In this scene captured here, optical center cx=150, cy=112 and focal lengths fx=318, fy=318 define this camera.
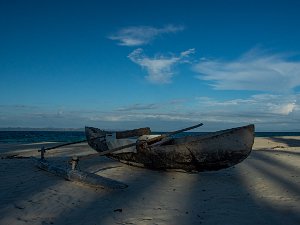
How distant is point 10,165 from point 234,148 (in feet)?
26.5

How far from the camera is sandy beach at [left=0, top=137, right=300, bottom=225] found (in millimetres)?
5590

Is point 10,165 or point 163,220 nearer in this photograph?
point 163,220

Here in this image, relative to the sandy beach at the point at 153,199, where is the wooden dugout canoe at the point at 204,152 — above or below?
above

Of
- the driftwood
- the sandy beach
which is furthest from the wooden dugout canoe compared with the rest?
the driftwood

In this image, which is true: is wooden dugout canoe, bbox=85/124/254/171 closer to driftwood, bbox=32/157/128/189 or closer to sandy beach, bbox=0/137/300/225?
sandy beach, bbox=0/137/300/225

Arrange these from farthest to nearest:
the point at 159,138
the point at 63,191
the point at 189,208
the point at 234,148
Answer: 1. the point at 159,138
2. the point at 234,148
3. the point at 63,191
4. the point at 189,208

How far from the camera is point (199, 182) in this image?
9.03 meters

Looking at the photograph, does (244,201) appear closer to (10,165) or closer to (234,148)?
(234,148)

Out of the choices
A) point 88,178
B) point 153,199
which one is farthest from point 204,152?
point 88,178

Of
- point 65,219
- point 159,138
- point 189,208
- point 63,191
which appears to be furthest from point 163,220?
point 159,138

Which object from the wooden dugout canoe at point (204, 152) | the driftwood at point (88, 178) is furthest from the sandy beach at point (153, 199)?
the wooden dugout canoe at point (204, 152)

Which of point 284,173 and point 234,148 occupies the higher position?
point 234,148

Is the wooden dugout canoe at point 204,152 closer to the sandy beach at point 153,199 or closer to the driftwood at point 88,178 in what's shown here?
the sandy beach at point 153,199

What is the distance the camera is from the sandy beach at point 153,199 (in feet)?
18.3
